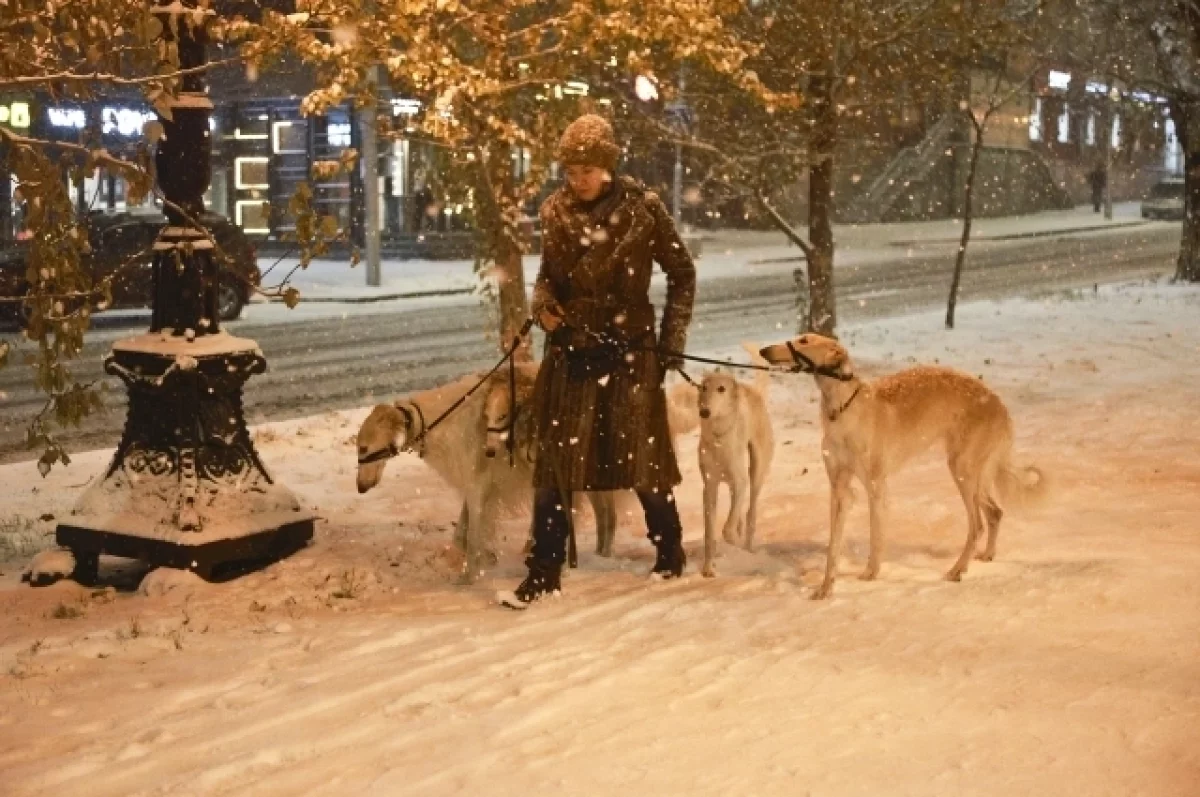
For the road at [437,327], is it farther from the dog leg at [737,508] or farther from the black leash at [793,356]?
the black leash at [793,356]

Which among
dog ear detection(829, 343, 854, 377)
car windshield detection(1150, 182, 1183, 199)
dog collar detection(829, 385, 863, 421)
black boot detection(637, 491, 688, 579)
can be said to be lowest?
black boot detection(637, 491, 688, 579)

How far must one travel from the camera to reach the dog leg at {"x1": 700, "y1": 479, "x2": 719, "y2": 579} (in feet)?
24.9

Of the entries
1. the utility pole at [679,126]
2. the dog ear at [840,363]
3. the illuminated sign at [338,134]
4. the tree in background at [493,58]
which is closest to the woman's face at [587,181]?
the dog ear at [840,363]

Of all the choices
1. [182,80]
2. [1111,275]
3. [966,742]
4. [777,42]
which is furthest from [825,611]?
[1111,275]

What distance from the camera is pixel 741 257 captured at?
34250 mm

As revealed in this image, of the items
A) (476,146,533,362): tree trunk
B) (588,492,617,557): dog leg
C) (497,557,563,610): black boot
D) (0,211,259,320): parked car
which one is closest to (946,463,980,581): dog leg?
(588,492,617,557): dog leg

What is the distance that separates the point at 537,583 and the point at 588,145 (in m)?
2.07

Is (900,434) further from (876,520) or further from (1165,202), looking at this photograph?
(1165,202)

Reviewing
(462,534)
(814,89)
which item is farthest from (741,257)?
(462,534)

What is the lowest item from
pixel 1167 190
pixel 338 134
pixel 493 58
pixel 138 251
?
pixel 138 251

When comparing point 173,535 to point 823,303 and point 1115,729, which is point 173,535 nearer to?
point 1115,729

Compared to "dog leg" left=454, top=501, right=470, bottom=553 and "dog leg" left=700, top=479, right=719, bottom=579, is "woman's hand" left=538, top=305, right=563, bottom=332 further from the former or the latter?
"dog leg" left=454, top=501, right=470, bottom=553

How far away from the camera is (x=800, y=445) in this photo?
11500 millimetres

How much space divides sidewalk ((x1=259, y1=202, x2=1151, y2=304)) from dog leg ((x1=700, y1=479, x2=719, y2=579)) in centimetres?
1115
